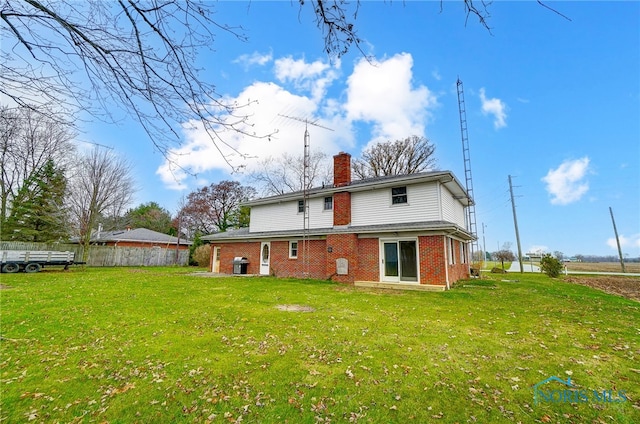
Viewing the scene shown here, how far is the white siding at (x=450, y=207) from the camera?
12288mm

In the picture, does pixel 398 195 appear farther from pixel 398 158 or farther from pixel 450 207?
pixel 398 158

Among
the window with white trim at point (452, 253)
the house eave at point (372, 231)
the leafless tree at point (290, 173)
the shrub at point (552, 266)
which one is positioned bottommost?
the shrub at point (552, 266)

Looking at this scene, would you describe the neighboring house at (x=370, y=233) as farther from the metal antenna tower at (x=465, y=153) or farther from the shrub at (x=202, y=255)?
the shrub at (x=202, y=255)

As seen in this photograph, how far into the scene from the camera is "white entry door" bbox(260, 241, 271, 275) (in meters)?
16.7

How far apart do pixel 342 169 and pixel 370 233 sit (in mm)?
4187

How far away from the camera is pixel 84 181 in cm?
2027

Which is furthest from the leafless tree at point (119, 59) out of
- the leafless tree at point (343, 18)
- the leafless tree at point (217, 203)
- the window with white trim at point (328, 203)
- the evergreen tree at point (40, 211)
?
the leafless tree at point (217, 203)

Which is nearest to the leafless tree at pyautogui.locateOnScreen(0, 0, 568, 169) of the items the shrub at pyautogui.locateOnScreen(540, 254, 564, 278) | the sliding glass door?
the sliding glass door

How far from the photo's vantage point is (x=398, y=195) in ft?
41.9

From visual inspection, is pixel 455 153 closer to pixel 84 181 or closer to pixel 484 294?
pixel 484 294

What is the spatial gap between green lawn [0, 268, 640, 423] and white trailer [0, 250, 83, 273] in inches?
468

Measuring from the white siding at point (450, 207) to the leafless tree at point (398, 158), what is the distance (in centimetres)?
908

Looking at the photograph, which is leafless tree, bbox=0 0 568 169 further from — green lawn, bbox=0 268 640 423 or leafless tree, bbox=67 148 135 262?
leafless tree, bbox=67 148 135 262

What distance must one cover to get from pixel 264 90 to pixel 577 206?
31.7 m
